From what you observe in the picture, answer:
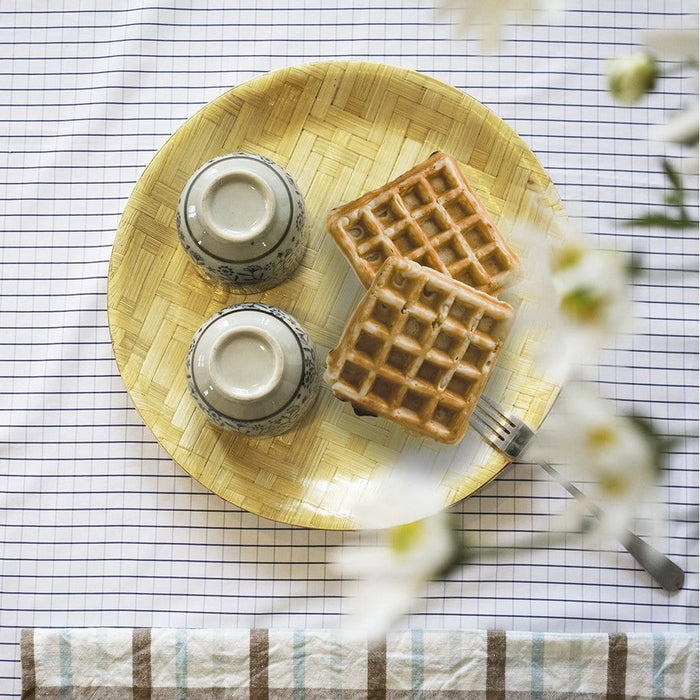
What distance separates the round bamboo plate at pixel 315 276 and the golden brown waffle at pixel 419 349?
0.06m

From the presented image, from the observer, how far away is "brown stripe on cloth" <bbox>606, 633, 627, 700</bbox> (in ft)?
3.56

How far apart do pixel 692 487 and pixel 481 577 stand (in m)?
0.32

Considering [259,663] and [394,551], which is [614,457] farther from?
[259,663]

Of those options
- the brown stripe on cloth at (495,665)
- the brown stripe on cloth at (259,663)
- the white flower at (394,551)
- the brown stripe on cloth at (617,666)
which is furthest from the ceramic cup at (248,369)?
the brown stripe on cloth at (617,666)

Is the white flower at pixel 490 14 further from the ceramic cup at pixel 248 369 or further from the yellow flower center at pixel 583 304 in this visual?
the ceramic cup at pixel 248 369

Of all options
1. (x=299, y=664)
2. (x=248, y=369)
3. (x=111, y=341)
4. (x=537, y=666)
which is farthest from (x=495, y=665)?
(x=111, y=341)

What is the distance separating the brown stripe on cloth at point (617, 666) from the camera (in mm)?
1084

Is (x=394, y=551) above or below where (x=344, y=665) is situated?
above

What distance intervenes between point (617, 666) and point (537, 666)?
0.36 feet

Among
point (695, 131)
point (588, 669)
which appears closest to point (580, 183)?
point (588, 669)

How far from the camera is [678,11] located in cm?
113

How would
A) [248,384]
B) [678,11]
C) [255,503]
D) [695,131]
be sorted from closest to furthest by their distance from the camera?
[695,131] < [248,384] < [255,503] < [678,11]

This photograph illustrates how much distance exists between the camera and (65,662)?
43.6 inches

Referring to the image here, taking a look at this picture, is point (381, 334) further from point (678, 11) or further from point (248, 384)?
point (678, 11)
